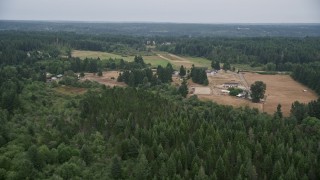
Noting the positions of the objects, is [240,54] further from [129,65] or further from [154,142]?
[154,142]

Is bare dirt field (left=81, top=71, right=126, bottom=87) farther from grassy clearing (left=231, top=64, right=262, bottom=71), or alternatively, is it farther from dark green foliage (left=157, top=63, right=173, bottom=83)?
grassy clearing (left=231, top=64, right=262, bottom=71)

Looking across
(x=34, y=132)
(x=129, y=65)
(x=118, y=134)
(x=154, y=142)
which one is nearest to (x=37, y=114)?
(x=34, y=132)

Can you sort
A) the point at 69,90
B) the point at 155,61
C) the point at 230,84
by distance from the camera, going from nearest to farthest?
the point at 69,90 → the point at 230,84 → the point at 155,61

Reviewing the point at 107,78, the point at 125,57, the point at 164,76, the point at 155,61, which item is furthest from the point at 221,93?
the point at 125,57

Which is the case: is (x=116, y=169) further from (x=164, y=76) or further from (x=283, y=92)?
(x=283, y=92)

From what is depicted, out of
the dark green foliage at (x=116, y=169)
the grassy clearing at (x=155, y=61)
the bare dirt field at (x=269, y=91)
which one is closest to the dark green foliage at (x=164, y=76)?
the bare dirt field at (x=269, y=91)

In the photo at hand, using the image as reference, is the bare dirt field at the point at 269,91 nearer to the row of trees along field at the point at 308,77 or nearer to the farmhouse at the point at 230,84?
the farmhouse at the point at 230,84
